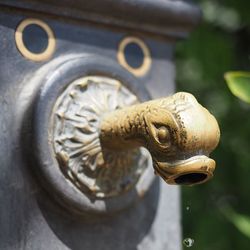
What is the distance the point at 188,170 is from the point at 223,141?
0.67m

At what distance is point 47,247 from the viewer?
94cm

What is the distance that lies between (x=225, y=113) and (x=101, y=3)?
0.66 m

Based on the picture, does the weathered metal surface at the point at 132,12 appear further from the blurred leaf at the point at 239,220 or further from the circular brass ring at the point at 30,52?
the blurred leaf at the point at 239,220

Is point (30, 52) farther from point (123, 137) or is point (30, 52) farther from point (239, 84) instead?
point (239, 84)

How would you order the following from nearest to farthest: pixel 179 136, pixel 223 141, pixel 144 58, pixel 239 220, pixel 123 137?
pixel 179 136 → pixel 123 137 → pixel 144 58 → pixel 239 220 → pixel 223 141

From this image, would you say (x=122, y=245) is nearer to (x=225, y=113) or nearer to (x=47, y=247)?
(x=47, y=247)

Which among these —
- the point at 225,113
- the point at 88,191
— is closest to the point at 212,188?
the point at 225,113

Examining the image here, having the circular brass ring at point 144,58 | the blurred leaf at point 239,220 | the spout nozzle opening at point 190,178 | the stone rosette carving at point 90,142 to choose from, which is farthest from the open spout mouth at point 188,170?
the blurred leaf at point 239,220

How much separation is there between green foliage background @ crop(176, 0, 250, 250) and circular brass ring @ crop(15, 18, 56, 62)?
0.47 meters

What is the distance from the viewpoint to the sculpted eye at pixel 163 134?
0.86m

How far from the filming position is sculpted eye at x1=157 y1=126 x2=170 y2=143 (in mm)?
860

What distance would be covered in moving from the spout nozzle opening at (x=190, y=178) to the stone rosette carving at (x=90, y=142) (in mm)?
126

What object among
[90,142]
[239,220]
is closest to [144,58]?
[90,142]

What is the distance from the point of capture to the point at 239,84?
3.27 ft
